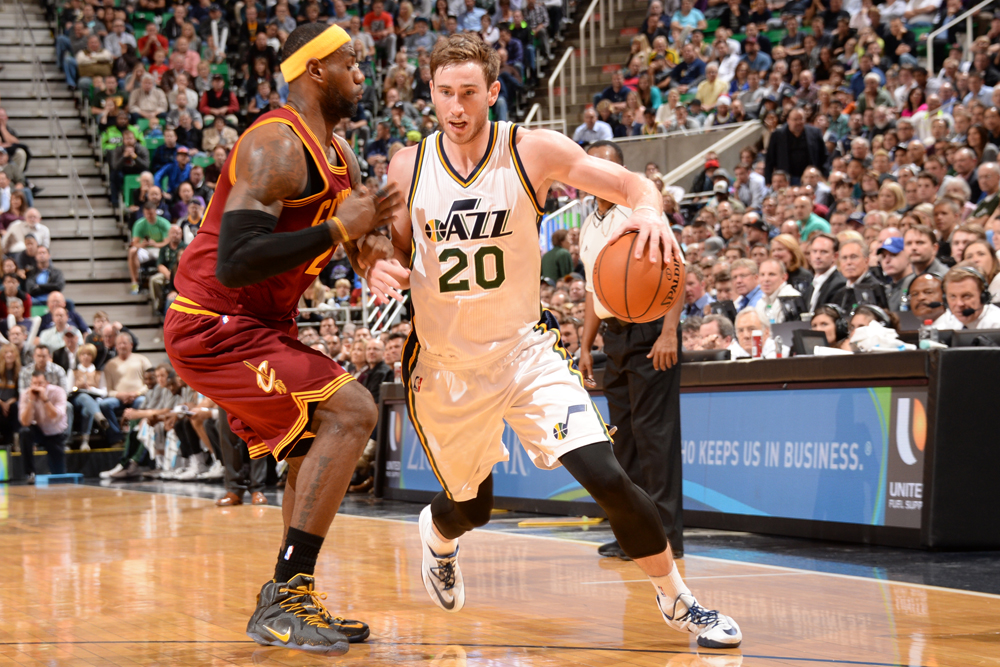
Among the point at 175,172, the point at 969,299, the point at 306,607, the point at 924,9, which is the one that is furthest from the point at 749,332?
the point at 175,172

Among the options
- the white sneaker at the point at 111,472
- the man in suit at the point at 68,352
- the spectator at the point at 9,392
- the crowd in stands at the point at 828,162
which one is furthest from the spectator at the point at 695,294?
the spectator at the point at 9,392

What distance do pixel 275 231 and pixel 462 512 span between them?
1248 mm

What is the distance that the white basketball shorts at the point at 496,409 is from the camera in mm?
3758

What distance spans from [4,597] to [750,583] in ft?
11.1

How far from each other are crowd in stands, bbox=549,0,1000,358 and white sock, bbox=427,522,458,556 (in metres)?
3.31

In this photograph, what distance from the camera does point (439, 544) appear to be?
171 inches

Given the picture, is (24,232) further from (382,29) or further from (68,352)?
(382,29)

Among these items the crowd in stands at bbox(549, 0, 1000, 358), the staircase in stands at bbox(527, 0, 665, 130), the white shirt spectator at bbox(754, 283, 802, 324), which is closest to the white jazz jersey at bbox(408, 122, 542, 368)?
the crowd in stands at bbox(549, 0, 1000, 358)

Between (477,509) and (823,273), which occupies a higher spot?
(823,273)

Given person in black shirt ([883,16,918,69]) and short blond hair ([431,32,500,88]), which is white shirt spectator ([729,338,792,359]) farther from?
person in black shirt ([883,16,918,69])

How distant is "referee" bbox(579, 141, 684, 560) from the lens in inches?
227

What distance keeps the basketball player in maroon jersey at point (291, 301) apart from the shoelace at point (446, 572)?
48 centimetres

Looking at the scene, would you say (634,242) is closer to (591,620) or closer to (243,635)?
(591,620)

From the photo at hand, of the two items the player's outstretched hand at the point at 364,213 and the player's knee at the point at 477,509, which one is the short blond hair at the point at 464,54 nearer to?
the player's outstretched hand at the point at 364,213
